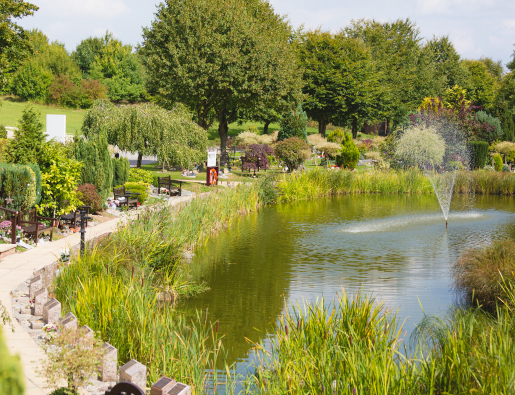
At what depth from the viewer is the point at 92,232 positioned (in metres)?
12.3

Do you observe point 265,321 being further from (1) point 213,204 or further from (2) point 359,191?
(2) point 359,191

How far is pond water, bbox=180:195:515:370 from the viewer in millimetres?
8906

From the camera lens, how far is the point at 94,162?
15.8 metres

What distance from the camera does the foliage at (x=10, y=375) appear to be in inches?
52.3

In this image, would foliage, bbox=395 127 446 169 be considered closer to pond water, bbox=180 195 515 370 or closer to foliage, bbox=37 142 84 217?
pond water, bbox=180 195 515 370

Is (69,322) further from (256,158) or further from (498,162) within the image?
(498,162)

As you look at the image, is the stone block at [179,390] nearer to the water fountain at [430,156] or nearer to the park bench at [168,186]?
the park bench at [168,186]

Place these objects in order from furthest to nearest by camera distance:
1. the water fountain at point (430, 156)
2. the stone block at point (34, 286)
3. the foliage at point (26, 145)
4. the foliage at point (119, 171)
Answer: the water fountain at point (430, 156) < the foliage at point (119, 171) < the foliage at point (26, 145) < the stone block at point (34, 286)

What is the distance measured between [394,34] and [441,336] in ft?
214

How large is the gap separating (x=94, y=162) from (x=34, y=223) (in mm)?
4896

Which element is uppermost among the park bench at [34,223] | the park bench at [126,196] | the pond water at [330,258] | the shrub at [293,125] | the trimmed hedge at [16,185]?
the shrub at [293,125]

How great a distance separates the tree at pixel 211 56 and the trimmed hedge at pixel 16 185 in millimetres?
16481

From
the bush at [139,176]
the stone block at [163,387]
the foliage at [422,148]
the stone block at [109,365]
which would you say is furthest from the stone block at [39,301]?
the foliage at [422,148]

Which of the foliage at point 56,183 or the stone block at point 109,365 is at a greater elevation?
the foliage at point 56,183
